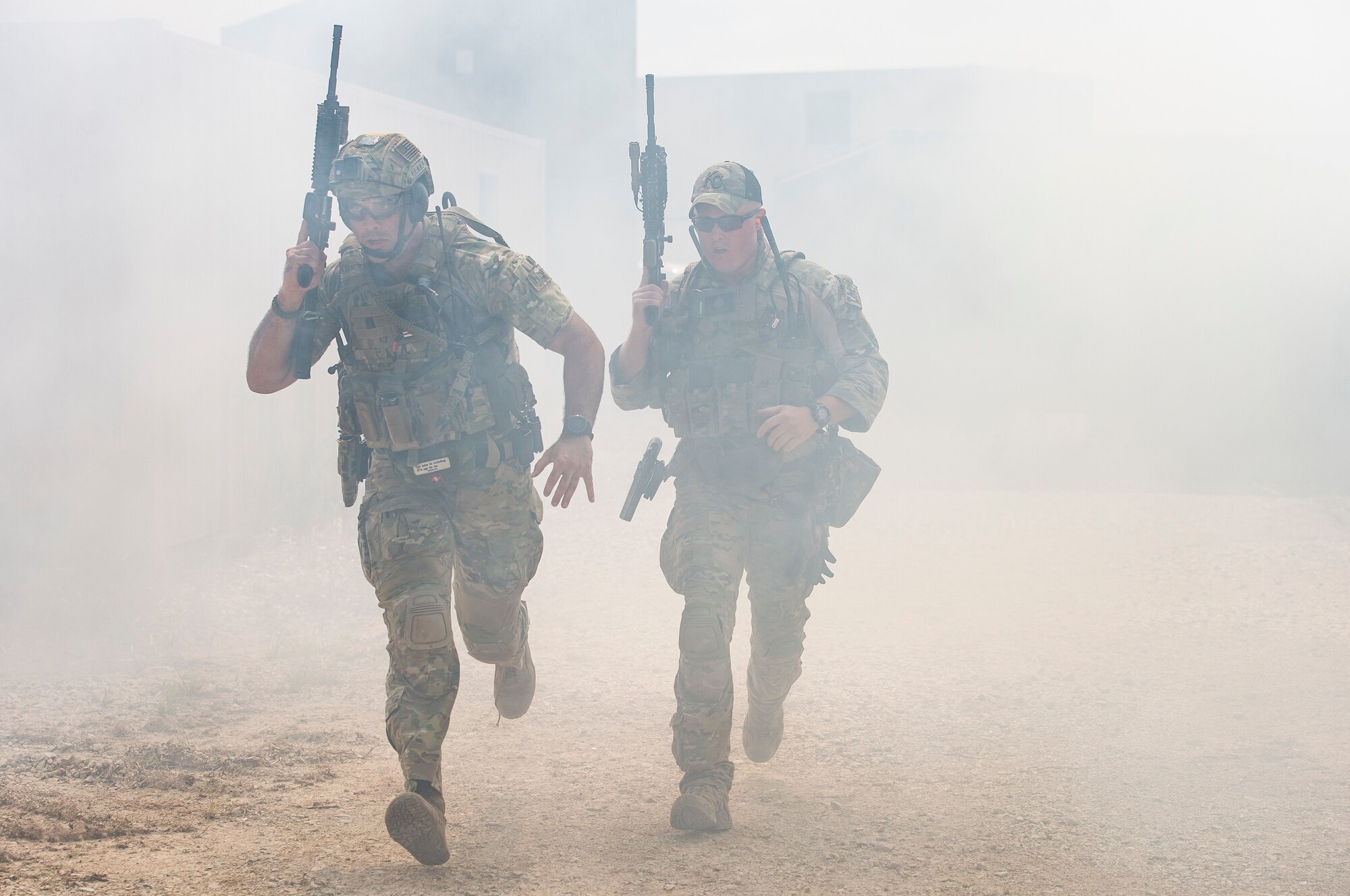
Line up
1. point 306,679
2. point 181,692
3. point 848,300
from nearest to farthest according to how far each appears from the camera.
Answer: point 848,300
point 181,692
point 306,679

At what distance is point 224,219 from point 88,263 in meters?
1.35

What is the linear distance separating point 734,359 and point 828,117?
29703mm

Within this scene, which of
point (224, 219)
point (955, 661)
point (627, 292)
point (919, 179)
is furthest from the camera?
point (627, 292)

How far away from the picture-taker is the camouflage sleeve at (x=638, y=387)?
4.41 m

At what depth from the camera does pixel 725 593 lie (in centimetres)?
408

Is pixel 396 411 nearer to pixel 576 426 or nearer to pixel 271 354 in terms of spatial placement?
pixel 271 354

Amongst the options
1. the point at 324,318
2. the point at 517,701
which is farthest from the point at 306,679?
the point at 324,318

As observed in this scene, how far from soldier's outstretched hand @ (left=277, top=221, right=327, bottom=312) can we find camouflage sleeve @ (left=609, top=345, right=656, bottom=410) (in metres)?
1.19

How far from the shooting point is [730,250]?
14.3 ft

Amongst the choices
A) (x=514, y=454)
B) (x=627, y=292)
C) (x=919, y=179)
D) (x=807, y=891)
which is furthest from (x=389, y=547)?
(x=627, y=292)

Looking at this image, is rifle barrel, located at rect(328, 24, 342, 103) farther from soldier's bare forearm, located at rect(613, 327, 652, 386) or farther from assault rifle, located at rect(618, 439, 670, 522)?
assault rifle, located at rect(618, 439, 670, 522)

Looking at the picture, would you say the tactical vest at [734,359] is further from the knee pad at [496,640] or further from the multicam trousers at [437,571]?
the knee pad at [496,640]

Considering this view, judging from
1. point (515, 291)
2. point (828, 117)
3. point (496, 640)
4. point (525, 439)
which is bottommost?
point (496, 640)

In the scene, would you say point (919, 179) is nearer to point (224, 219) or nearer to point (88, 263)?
point (224, 219)
